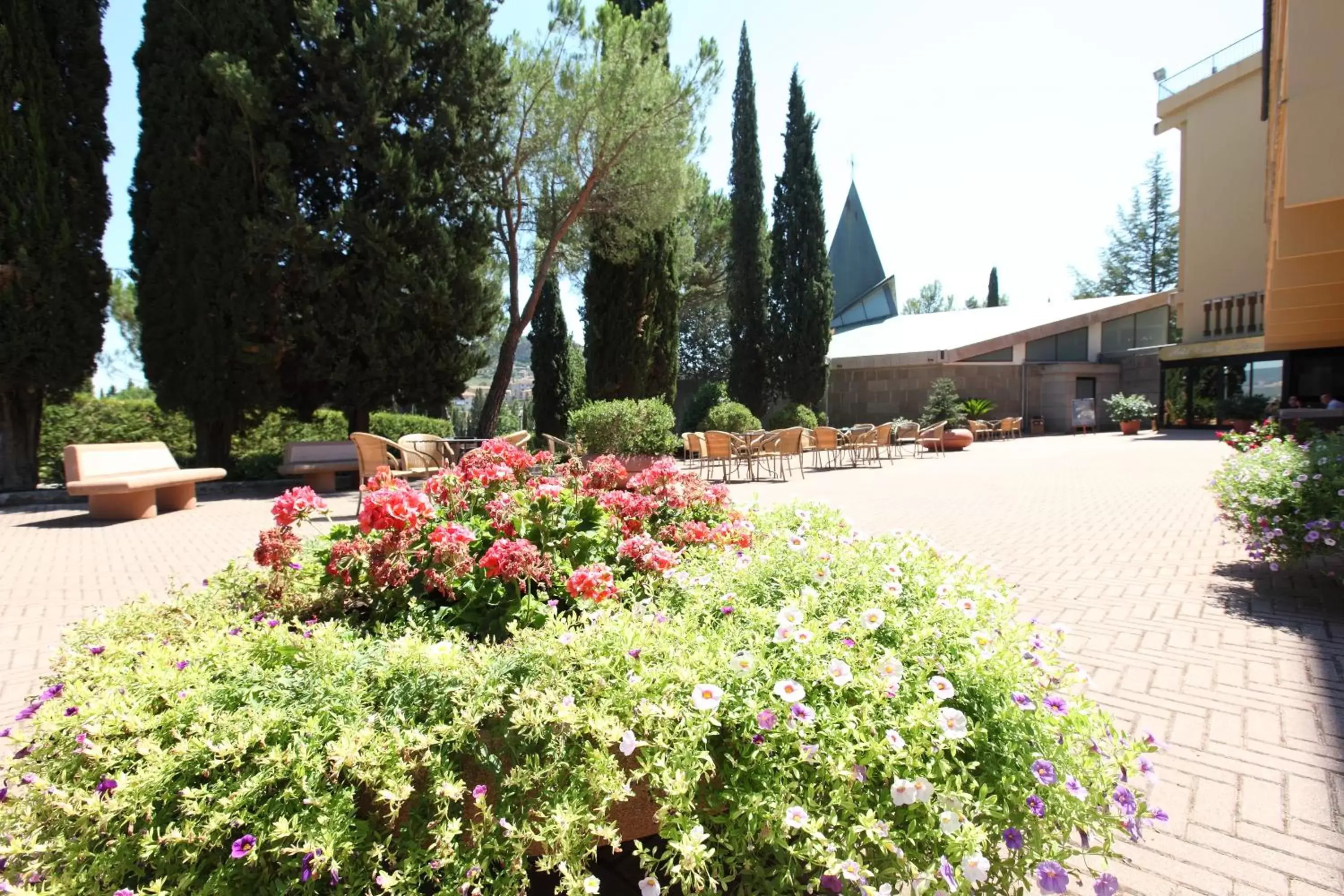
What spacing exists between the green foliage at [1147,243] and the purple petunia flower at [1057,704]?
48.8 meters

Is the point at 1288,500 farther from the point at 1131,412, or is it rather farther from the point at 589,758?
the point at 1131,412

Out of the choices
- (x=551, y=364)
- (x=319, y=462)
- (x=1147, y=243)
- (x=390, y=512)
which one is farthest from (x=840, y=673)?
(x=1147, y=243)

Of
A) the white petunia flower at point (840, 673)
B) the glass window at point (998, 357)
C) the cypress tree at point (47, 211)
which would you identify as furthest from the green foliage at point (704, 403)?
the white petunia flower at point (840, 673)

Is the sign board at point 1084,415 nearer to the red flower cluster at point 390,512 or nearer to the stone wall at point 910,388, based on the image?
the stone wall at point 910,388

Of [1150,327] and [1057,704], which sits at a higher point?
[1150,327]

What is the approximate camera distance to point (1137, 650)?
3268 millimetres

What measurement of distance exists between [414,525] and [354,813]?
1132 millimetres

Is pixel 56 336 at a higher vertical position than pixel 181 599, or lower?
higher

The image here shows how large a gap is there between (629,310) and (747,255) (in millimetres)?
6309

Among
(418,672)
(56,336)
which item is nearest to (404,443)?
(56,336)

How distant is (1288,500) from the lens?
3.97 metres

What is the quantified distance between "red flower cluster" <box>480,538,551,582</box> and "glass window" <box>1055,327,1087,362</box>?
2720 centimetres

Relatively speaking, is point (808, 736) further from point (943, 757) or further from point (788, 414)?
point (788, 414)

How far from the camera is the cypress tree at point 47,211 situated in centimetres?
909
